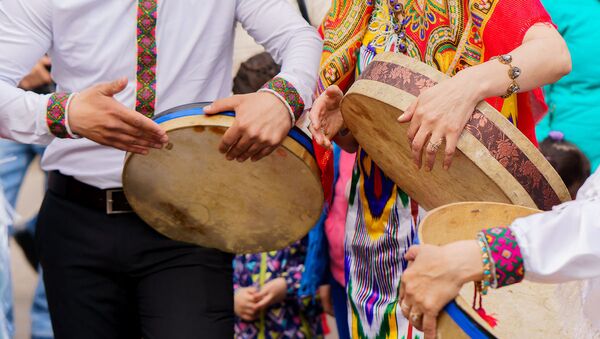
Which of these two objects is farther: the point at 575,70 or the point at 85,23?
the point at 575,70

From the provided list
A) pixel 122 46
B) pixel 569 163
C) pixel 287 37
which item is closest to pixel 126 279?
pixel 122 46

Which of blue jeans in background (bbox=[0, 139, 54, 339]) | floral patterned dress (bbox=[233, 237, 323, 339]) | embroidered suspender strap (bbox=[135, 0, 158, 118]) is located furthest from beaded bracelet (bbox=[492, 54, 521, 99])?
blue jeans in background (bbox=[0, 139, 54, 339])

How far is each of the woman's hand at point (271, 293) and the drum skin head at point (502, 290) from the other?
1551 mm

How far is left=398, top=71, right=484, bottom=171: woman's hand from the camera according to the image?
2102 millimetres

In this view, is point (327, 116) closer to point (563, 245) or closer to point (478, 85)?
point (478, 85)

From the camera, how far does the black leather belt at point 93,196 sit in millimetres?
2691

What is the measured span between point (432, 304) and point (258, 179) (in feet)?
2.98

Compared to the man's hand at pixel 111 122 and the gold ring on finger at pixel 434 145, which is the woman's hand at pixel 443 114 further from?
the man's hand at pixel 111 122

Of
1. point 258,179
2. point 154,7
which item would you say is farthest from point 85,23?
point 258,179

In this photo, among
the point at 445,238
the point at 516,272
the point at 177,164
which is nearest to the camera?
the point at 516,272

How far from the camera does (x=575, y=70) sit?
4188 millimetres

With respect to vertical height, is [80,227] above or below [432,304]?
below

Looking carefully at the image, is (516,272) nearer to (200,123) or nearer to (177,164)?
(200,123)

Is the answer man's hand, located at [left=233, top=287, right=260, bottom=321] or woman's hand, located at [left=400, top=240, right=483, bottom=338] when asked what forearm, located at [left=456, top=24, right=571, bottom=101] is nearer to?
woman's hand, located at [left=400, top=240, right=483, bottom=338]
